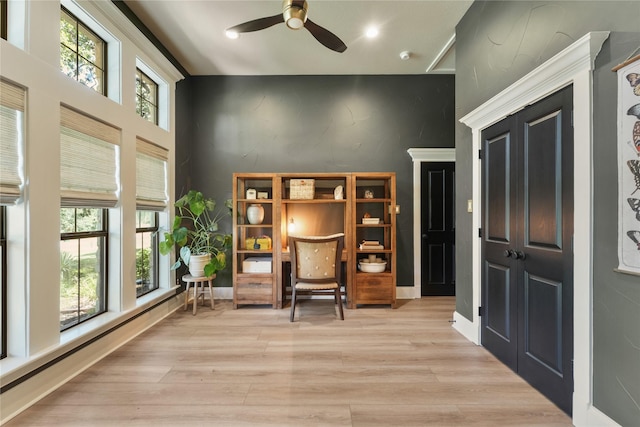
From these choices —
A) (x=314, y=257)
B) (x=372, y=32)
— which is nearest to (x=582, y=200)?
(x=314, y=257)

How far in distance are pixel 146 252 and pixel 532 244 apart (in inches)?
150

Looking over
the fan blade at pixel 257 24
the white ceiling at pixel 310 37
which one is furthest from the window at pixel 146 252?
the fan blade at pixel 257 24

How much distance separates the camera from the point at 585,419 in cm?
155

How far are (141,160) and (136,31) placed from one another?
4.19ft

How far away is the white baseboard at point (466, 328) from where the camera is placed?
2.63 meters

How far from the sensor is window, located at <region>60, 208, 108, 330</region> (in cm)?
223

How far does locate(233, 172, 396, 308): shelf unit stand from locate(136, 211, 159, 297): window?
0.95 m

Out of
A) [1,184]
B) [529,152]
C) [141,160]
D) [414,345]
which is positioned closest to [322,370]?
[414,345]

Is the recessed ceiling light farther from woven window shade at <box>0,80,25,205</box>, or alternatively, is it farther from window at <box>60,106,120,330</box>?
woven window shade at <box>0,80,25,205</box>

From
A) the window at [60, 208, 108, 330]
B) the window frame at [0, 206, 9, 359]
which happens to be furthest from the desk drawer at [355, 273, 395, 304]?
the window frame at [0, 206, 9, 359]

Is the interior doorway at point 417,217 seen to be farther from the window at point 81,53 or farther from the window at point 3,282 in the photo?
the window at point 3,282

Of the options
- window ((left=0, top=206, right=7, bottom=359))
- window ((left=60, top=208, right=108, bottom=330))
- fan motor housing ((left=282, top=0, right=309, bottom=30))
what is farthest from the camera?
window ((left=60, top=208, right=108, bottom=330))

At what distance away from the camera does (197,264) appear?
3.43m

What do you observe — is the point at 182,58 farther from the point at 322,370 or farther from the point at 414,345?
the point at 414,345
